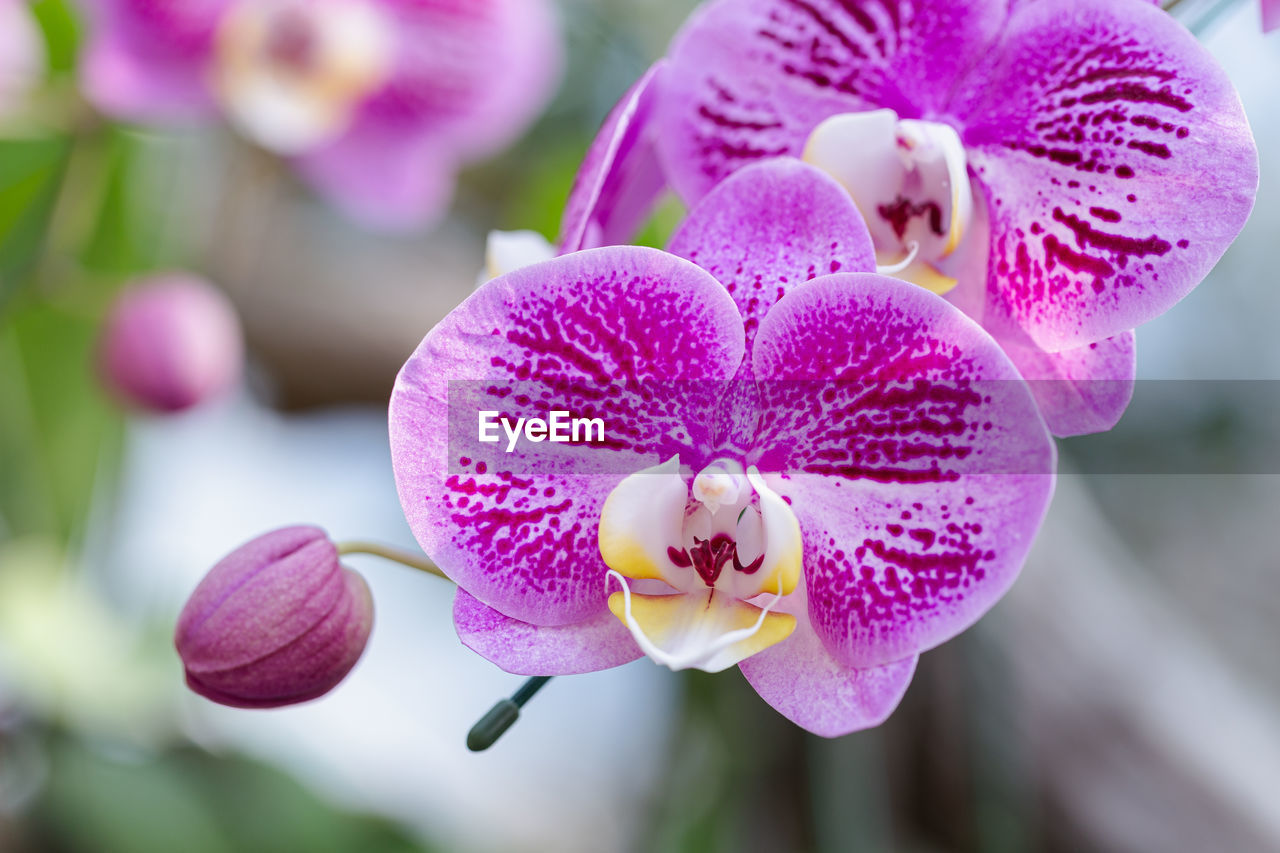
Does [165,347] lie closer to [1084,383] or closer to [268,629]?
[268,629]

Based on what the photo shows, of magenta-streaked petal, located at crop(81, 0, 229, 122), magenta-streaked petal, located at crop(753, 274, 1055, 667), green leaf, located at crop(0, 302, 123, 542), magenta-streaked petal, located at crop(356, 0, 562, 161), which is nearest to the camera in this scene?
magenta-streaked petal, located at crop(753, 274, 1055, 667)

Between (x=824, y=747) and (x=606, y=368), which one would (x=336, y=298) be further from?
(x=606, y=368)

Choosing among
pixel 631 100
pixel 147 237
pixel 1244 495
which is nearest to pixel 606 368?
pixel 631 100

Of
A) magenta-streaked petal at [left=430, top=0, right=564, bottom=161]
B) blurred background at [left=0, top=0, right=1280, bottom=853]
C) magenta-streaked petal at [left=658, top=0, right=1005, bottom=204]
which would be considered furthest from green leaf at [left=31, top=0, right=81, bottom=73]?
magenta-streaked petal at [left=658, top=0, right=1005, bottom=204]

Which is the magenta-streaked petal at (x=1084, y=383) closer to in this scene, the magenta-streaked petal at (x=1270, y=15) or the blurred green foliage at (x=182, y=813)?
the magenta-streaked petal at (x=1270, y=15)

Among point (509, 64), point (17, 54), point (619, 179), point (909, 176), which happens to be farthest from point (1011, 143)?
point (17, 54)

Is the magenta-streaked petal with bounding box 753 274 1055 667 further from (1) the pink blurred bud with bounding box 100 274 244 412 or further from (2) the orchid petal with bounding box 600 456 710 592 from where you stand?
(1) the pink blurred bud with bounding box 100 274 244 412

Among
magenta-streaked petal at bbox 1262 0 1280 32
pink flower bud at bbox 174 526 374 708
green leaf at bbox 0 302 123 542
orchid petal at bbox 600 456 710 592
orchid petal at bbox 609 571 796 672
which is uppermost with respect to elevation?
magenta-streaked petal at bbox 1262 0 1280 32
